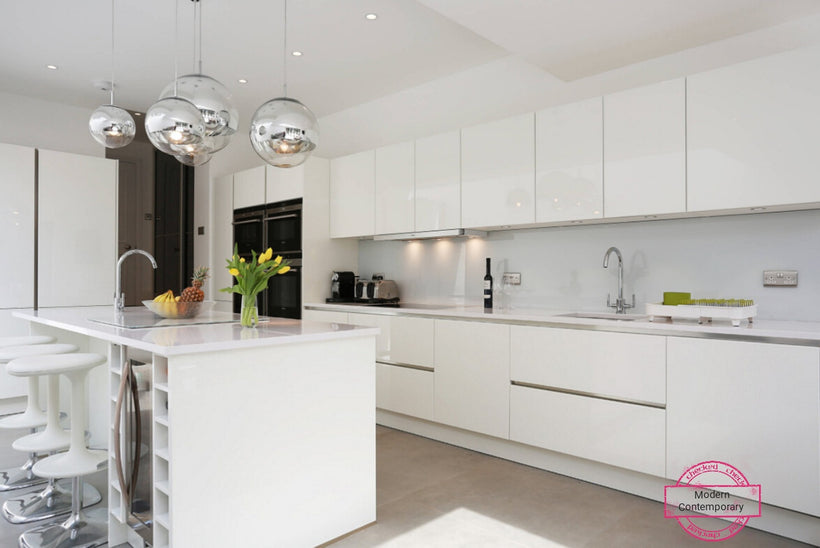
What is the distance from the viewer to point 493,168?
11.6ft

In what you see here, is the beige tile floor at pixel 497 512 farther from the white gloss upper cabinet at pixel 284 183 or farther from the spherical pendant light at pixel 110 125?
the white gloss upper cabinet at pixel 284 183

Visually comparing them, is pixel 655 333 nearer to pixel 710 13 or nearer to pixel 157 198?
pixel 710 13

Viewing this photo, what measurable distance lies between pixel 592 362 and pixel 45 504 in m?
2.84

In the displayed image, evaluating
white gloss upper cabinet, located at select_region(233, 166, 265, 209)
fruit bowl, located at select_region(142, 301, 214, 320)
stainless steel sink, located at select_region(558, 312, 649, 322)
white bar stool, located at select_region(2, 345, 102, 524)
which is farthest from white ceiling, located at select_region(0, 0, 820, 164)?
white bar stool, located at select_region(2, 345, 102, 524)

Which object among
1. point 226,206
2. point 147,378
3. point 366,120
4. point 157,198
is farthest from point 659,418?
point 157,198

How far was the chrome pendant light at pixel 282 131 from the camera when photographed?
2.16m

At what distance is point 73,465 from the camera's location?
7.53 feet

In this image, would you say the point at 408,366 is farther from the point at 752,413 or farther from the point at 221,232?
the point at 221,232

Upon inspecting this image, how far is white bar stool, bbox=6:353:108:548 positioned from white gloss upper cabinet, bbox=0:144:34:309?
103 inches

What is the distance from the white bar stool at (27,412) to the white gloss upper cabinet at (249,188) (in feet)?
7.43

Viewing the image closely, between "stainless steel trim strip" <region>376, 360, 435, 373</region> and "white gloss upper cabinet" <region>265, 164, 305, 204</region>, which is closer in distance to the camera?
"stainless steel trim strip" <region>376, 360, 435, 373</region>

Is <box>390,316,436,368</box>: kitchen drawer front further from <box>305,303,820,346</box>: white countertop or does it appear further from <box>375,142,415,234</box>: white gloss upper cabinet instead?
<box>375,142,415,234</box>: white gloss upper cabinet

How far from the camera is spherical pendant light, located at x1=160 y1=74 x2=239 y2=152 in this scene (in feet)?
7.34

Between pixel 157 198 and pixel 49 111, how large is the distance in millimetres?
1205
